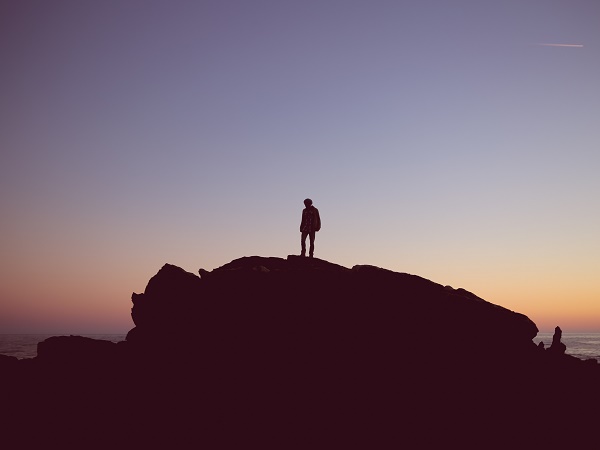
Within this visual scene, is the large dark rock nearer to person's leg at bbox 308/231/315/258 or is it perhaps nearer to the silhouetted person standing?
person's leg at bbox 308/231/315/258

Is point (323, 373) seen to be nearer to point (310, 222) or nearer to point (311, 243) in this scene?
point (311, 243)

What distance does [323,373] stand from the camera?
1797cm

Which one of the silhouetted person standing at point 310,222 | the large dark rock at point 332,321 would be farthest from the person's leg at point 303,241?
the large dark rock at point 332,321

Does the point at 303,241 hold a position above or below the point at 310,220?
below

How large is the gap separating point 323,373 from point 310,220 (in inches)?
344

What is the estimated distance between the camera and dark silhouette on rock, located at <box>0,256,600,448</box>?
17.1 metres

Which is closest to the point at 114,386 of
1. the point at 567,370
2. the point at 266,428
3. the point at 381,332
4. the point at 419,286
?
the point at 266,428

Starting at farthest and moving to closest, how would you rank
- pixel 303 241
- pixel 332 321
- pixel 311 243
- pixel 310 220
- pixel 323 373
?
pixel 303 241 → pixel 311 243 → pixel 310 220 → pixel 332 321 → pixel 323 373

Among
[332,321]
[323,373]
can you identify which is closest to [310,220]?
[332,321]

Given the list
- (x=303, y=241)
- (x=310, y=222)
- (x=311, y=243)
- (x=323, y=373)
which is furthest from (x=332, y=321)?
(x=310, y=222)

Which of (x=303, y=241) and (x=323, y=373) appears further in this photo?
(x=303, y=241)

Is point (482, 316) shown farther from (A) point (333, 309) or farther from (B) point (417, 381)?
(A) point (333, 309)

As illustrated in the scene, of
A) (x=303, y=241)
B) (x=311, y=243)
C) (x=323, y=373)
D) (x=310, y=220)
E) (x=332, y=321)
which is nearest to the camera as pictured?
(x=323, y=373)

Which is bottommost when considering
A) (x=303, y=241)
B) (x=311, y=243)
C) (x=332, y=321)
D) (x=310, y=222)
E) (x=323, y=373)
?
Answer: (x=323, y=373)
